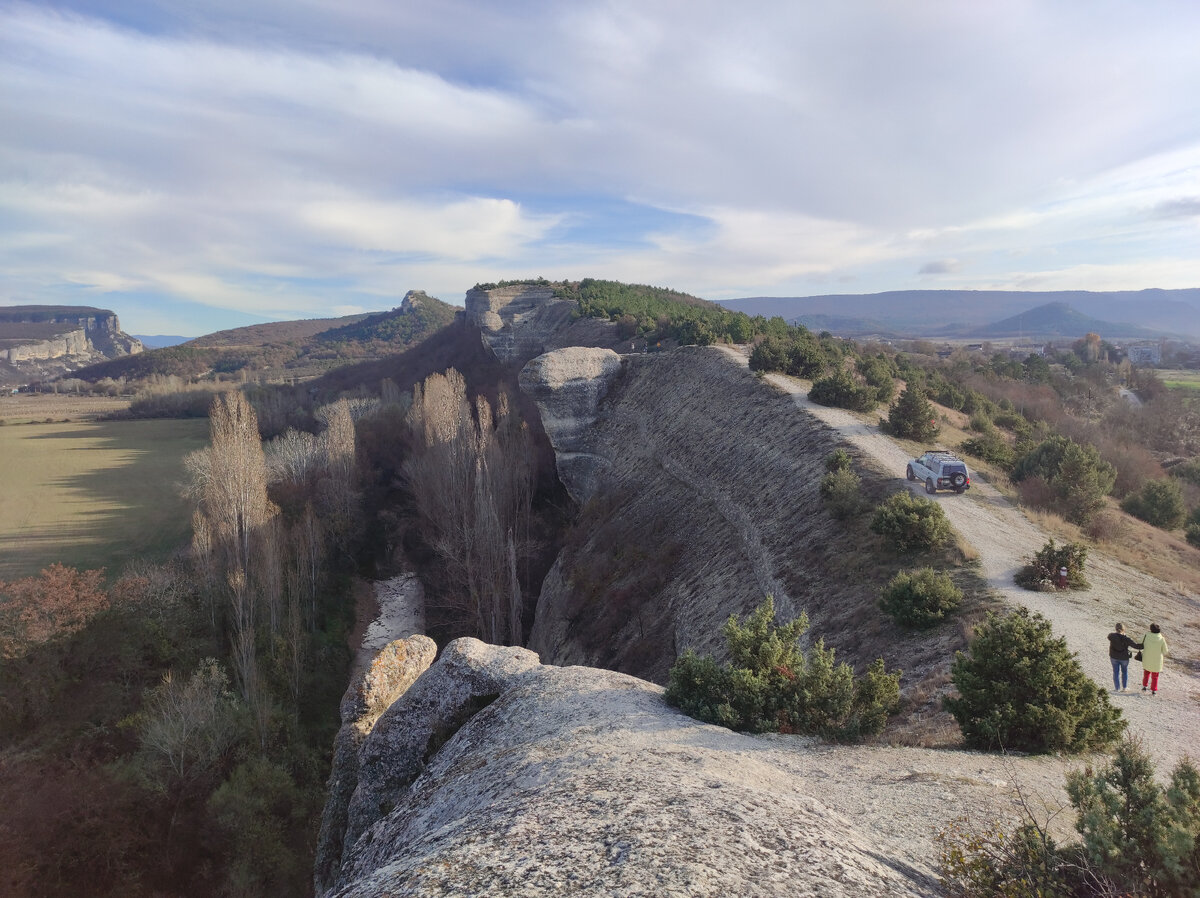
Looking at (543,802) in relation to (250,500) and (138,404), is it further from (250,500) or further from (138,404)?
(138,404)

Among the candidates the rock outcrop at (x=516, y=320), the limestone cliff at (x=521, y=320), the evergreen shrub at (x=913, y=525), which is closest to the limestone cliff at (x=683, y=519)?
the evergreen shrub at (x=913, y=525)

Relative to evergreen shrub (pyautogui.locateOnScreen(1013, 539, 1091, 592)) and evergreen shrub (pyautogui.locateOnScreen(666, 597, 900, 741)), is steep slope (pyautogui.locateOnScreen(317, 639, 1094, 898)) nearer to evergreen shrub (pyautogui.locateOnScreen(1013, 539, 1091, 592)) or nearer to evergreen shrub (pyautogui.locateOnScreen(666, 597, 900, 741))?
evergreen shrub (pyautogui.locateOnScreen(666, 597, 900, 741))

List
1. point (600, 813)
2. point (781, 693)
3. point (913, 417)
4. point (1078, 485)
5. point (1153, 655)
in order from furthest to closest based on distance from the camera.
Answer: point (913, 417)
point (1078, 485)
point (1153, 655)
point (781, 693)
point (600, 813)

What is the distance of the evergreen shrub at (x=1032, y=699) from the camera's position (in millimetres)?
8297

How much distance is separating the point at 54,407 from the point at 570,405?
105m

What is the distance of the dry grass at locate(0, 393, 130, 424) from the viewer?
88.2 meters

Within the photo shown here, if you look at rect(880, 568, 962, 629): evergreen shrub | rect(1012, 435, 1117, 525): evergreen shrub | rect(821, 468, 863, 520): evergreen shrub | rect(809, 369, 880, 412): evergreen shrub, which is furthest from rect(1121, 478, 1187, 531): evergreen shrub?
rect(880, 568, 962, 629): evergreen shrub

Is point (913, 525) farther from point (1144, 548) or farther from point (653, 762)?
point (653, 762)

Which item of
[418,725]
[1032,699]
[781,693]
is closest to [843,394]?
[1032,699]

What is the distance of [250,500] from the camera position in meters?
26.7

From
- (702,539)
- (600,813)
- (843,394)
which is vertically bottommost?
(702,539)

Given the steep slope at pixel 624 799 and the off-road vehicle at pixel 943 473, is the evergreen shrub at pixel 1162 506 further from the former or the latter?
the steep slope at pixel 624 799

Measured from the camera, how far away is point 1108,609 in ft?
44.1

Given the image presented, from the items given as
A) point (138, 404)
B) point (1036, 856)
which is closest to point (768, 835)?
point (1036, 856)
